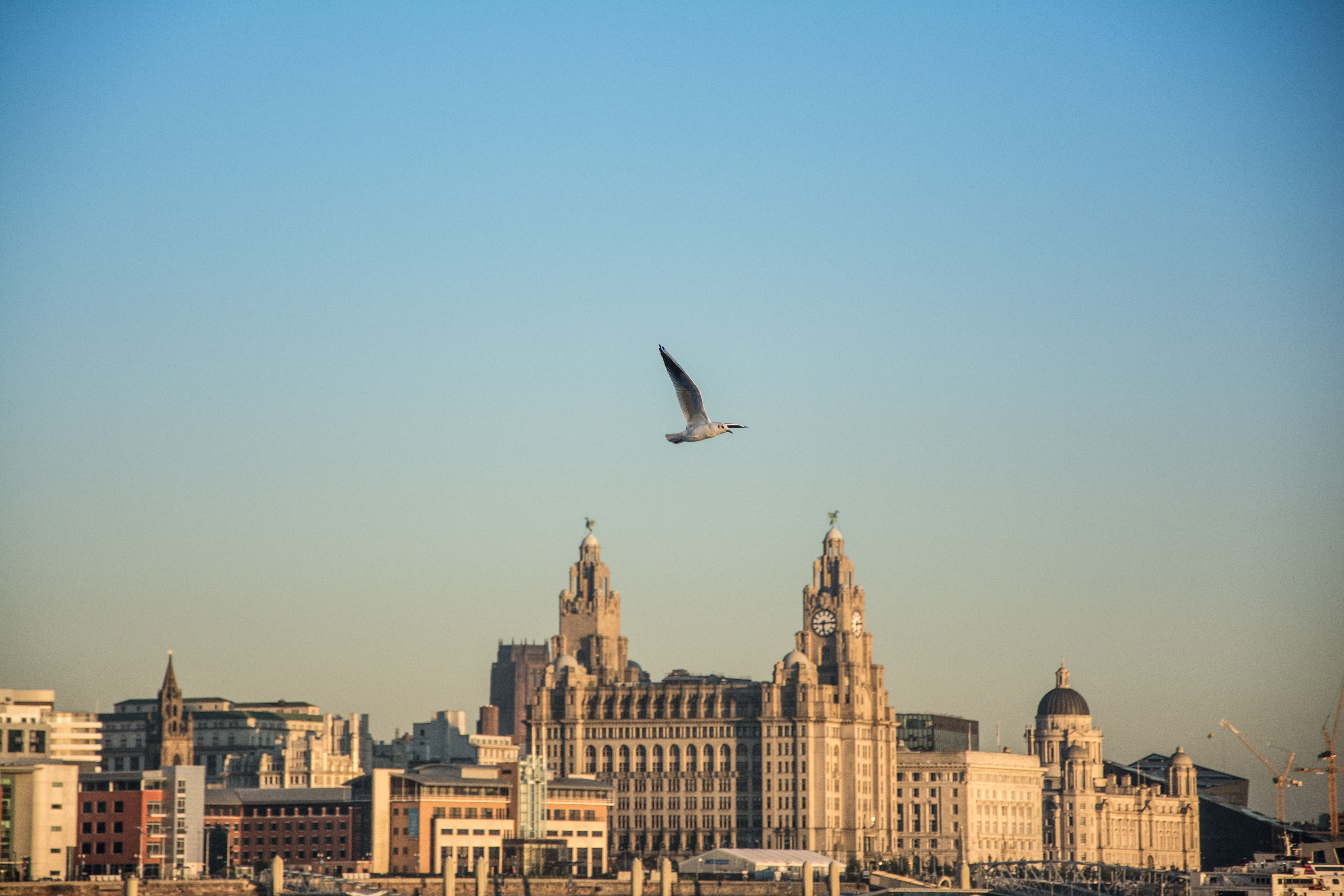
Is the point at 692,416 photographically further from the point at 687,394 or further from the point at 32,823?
the point at 32,823

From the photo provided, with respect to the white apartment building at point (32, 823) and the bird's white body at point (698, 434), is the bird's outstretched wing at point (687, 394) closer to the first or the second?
the bird's white body at point (698, 434)

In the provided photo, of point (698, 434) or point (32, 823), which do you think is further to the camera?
point (32, 823)

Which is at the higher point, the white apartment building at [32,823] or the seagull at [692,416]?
the seagull at [692,416]

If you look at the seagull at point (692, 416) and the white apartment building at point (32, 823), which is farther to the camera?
the white apartment building at point (32, 823)

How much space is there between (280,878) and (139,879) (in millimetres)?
12472

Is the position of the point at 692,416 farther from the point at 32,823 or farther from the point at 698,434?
the point at 32,823

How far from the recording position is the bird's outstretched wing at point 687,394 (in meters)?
87.0

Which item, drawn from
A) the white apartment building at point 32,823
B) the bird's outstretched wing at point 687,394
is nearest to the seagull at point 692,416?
the bird's outstretched wing at point 687,394

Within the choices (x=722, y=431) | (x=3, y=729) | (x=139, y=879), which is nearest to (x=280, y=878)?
(x=139, y=879)

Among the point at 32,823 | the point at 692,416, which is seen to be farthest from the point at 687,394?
the point at 32,823

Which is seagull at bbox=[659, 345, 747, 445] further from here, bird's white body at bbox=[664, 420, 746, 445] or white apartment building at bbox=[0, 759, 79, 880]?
white apartment building at bbox=[0, 759, 79, 880]

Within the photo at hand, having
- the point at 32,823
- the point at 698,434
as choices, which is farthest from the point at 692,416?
the point at 32,823

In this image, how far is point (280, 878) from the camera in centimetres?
19862

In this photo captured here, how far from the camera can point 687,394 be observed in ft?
292
